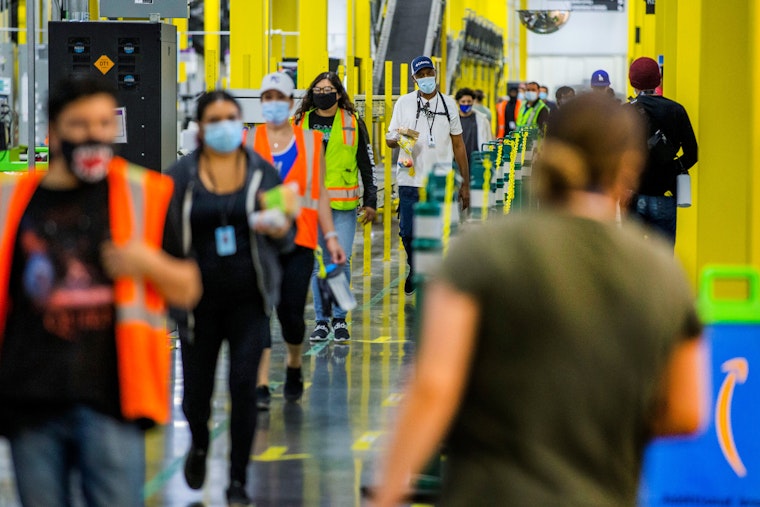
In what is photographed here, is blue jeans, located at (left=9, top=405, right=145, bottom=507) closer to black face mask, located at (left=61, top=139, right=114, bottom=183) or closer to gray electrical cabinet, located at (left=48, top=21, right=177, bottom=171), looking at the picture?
black face mask, located at (left=61, top=139, right=114, bottom=183)

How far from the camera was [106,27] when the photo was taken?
11.6m

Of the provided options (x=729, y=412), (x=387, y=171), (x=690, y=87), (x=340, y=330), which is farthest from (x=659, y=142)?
(x=387, y=171)

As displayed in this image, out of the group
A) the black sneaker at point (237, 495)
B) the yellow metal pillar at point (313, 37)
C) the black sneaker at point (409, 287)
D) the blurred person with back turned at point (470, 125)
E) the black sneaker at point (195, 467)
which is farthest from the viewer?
the blurred person with back turned at point (470, 125)

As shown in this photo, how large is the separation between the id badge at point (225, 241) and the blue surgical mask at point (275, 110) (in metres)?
2.43

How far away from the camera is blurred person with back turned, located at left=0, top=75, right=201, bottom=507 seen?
4.08 m

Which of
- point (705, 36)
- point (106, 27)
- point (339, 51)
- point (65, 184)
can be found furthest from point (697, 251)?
point (339, 51)

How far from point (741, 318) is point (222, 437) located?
3.68m

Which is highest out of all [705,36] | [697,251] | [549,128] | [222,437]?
[705,36]

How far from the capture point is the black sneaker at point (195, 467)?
6777 millimetres

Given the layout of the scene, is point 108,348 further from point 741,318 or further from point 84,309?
point 741,318

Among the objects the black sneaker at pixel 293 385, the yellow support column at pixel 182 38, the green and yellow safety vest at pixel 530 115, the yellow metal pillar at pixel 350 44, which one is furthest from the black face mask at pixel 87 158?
the yellow support column at pixel 182 38

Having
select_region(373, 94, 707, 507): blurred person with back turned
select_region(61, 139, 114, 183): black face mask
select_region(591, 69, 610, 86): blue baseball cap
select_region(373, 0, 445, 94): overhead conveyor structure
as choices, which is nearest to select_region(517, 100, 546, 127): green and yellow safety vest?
select_region(373, 0, 445, 94): overhead conveyor structure

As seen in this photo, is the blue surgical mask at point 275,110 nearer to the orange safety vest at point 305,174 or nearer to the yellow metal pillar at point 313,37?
the orange safety vest at point 305,174

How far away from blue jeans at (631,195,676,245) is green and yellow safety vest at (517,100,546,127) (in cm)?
1429
